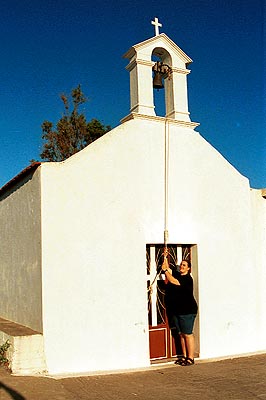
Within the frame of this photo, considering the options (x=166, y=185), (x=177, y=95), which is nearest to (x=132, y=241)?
(x=166, y=185)

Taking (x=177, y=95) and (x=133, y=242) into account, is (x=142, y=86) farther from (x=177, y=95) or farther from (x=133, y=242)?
(x=133, y=242)

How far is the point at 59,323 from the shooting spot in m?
6.73

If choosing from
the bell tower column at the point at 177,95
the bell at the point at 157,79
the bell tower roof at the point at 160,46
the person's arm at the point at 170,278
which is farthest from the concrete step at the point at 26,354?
the bell tower roof at the point at 160,46

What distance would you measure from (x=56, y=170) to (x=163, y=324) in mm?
3199

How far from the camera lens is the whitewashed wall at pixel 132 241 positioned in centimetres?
687

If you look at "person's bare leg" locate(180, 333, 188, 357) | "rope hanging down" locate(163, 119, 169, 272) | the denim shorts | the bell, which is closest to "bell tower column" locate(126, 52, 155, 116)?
the bell

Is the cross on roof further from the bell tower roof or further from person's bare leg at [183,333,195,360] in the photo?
person's bare leg at [183,333,195,360]

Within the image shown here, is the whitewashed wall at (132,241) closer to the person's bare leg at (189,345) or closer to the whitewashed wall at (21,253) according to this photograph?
the whitewashed wall at (21,253)

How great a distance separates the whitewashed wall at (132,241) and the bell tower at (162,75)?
1.01ft

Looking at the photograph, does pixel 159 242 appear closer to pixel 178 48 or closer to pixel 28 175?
pixel 28 175

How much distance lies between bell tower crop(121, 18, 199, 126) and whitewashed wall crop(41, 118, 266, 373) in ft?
1.01

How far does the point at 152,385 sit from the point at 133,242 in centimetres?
219

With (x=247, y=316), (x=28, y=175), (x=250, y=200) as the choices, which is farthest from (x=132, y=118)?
(x=247, y=316)

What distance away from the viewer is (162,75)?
851 cm
